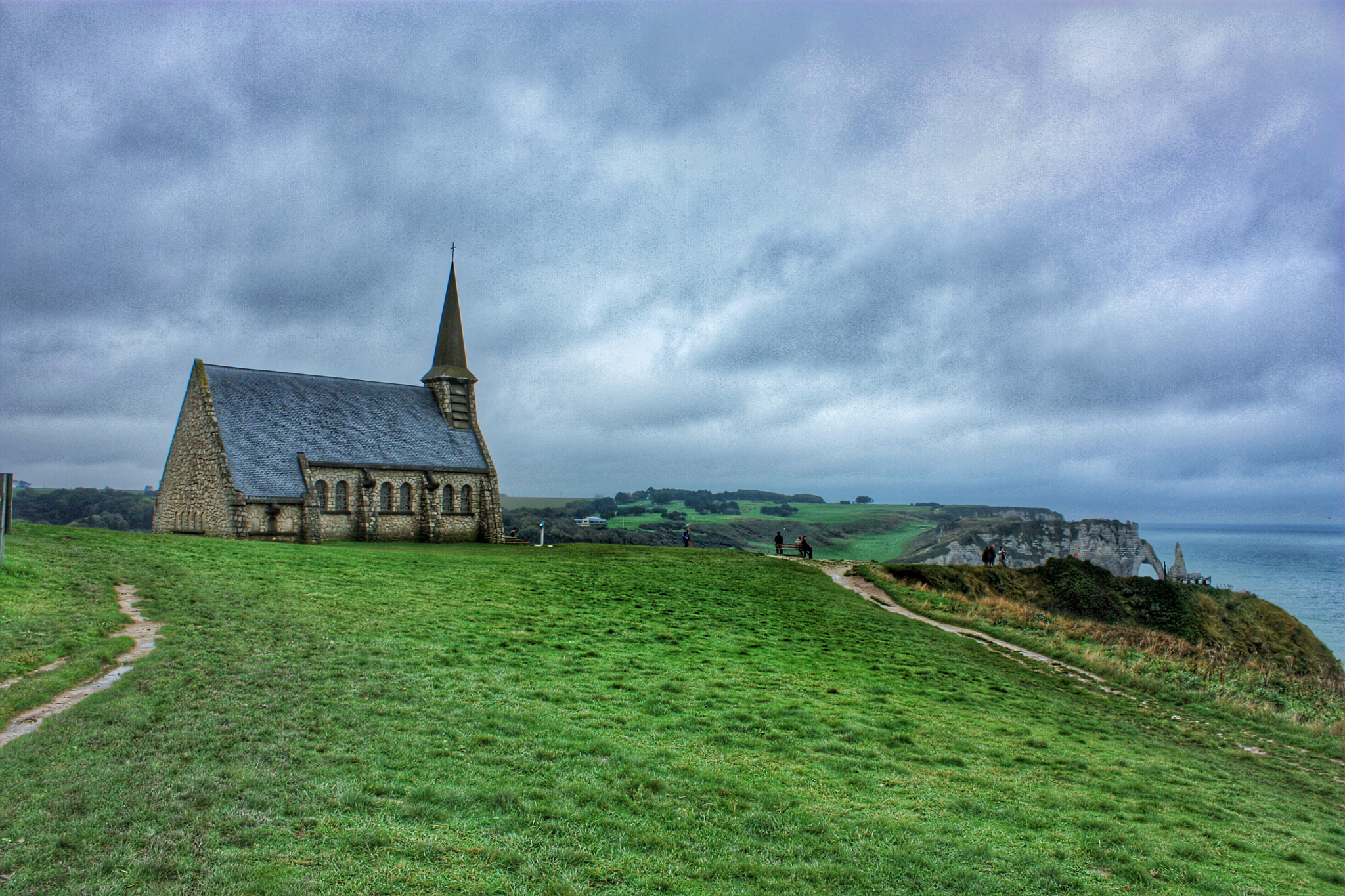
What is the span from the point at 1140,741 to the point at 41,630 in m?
20.3

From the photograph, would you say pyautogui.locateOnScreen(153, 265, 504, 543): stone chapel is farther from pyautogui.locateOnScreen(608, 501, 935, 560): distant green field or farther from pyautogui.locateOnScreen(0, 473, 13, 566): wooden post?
pyautogui.locateOnScreen(608, 501, 935, 560): distant green field

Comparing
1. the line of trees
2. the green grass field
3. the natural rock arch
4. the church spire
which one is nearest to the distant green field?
the natural rock arch

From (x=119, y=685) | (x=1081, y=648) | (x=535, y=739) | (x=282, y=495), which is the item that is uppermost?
(x=282, y=495)

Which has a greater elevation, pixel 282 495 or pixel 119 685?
pixel 282 495

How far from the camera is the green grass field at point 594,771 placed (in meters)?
6.02

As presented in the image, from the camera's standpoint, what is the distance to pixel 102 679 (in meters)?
10.0

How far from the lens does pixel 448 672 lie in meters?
12.2

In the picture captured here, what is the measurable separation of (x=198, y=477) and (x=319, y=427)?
667 cm

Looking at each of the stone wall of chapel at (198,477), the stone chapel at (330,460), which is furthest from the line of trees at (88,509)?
the stone chapel at (330,460)

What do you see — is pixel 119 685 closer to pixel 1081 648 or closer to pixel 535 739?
pixel 535 739

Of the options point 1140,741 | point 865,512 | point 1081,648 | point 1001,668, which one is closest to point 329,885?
point 1140,741

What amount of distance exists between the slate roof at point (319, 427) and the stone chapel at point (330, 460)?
64mm

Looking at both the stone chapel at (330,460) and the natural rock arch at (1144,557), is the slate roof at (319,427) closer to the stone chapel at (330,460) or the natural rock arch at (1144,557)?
the stone chapel at (330,460)

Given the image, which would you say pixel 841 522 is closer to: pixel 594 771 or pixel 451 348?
pixel 451 348
